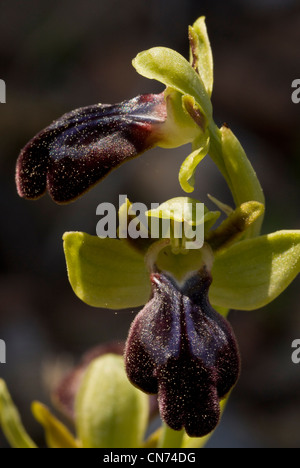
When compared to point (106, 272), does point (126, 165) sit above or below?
above

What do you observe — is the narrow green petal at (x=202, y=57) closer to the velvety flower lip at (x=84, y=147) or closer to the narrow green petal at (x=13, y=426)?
the velvety flower lip at (x=84, y=147)

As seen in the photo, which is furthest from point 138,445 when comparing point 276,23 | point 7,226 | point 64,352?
point 276,23

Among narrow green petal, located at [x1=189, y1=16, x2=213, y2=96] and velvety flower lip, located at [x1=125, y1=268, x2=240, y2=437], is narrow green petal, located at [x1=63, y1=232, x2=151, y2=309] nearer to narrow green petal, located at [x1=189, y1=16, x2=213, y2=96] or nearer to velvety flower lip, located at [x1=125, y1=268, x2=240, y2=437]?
velvety flower lip, located at [x1=125, y1=268, x2=240, y2=437]

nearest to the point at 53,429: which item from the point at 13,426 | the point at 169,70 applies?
the point at 13,426

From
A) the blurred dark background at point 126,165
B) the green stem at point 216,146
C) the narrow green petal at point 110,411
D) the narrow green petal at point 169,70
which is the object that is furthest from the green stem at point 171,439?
the blurred dark background at point 126,165

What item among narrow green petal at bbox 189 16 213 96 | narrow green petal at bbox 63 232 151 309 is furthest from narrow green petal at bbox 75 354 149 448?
narrow green petal at bbox 189 16 213 96

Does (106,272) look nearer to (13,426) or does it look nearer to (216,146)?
(216,146)
